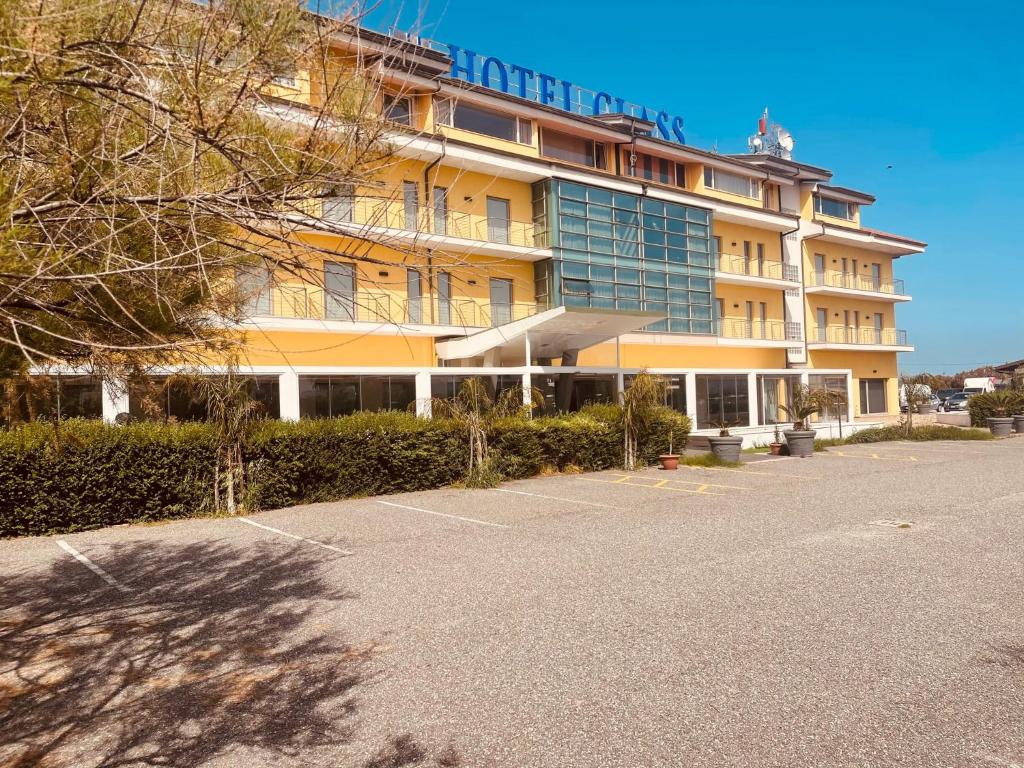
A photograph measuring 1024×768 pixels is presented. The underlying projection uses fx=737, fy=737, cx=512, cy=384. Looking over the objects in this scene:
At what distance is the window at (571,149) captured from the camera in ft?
96.5

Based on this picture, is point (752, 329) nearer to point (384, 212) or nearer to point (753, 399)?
point (753, 399)

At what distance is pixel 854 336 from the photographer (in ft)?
133

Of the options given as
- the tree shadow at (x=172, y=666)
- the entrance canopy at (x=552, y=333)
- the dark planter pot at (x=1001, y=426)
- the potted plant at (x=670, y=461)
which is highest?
the entrance canopy at (x=552, y=333)

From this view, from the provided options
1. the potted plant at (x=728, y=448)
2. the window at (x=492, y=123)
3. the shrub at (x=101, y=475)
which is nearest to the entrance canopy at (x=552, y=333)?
the potted plant at (x=728, y=448)

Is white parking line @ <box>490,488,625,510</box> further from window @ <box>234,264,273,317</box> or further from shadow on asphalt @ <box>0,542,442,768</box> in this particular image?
window @ <box>234,264,273,317</box>

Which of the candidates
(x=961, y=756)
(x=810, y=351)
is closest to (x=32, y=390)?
(x=961, y=756)

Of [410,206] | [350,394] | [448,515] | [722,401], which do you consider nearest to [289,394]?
[350,394]

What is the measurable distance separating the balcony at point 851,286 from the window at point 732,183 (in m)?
5.66

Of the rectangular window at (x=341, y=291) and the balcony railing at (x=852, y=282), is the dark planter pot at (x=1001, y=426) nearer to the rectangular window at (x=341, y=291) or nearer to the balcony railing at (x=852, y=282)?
the balcony railing at (x=852, y=282)

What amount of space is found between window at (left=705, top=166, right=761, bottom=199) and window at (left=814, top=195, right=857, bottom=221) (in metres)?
5.37

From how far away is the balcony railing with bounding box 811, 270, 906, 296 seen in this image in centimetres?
3881

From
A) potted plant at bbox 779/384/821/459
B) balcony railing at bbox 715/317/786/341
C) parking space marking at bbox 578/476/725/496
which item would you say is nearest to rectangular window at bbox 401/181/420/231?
parking space marking at bbox 578/476/725/496

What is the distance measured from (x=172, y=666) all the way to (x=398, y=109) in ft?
14.0

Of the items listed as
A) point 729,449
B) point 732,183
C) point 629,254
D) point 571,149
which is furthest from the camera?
point 732,183
